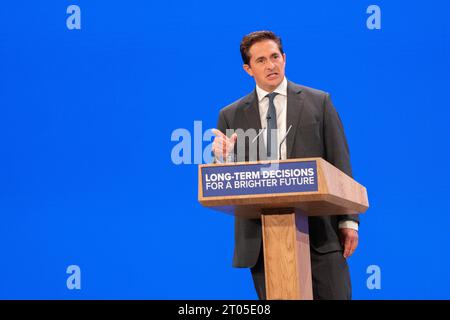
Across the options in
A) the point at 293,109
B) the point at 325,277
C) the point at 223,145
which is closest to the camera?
the point at 223,145

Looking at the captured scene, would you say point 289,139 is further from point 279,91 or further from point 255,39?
point 255,39

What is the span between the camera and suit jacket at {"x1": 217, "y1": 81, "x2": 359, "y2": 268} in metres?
2.05

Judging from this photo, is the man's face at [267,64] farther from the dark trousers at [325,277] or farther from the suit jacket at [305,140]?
the dark trousers at [325,277]

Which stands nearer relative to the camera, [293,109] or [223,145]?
[223,145]

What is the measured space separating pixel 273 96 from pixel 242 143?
0.21 metres

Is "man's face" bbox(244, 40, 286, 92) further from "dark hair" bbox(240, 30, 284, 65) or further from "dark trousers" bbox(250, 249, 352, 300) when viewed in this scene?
"dark trousers" bbox(250, 249, 352, 300)

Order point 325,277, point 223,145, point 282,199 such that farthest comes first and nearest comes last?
point 325,277 < point 223,145 < point 282,199

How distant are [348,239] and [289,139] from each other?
37cm

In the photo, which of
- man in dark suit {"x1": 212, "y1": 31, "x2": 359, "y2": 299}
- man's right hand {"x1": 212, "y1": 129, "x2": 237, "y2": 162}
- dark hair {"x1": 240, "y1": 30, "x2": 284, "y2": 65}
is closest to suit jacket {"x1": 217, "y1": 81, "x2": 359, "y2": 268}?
man in dark suit {"x1": 212, "y1": 31, "x2": 359, "y2": 299}

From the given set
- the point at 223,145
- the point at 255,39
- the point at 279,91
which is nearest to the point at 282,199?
the point at 223,145

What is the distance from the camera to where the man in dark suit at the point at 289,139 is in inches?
81.0

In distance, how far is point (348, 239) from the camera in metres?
2.13
